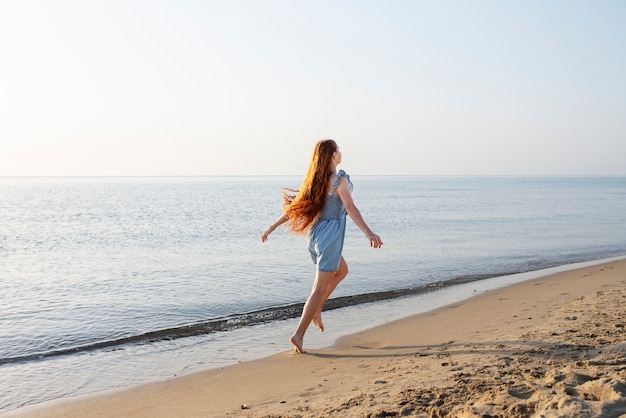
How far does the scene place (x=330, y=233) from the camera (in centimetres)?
558

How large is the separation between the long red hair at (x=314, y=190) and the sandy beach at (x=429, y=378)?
1.41 meters

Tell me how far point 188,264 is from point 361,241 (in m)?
5.96

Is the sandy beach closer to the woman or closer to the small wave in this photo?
the woman

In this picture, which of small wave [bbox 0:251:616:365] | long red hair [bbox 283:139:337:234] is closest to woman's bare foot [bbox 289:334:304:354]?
long red hair [bbox 283:139:337:234]

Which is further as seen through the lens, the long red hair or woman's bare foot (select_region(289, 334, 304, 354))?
woman's bare foot (select_region(289, 334, 304, 354))

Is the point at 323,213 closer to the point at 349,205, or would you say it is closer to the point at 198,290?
the point at 349,205

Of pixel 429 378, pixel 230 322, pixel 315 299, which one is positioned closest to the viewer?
pixel 429 378

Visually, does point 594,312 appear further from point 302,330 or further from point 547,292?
point 302,330

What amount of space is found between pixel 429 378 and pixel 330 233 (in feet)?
5.80

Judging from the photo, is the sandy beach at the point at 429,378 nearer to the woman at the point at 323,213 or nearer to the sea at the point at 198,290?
the sea at the point at 198,290

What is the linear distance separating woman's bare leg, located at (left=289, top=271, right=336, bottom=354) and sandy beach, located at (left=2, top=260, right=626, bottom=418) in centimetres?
19

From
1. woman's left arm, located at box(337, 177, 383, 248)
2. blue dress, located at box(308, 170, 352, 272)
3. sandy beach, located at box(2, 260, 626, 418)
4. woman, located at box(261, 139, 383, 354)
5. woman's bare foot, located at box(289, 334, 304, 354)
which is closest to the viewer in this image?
sandy beach, located at box(2, 260, 626, 418)

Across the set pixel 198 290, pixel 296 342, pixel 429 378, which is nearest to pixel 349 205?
pixel 296 342

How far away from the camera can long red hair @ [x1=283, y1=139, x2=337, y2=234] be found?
5453mm
